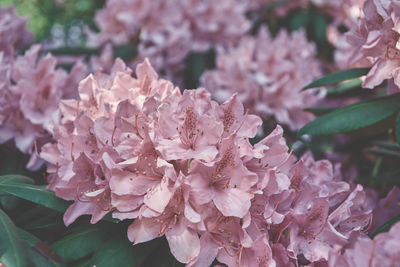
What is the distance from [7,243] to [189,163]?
0.31 metres

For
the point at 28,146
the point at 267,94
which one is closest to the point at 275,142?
the point at 28,146

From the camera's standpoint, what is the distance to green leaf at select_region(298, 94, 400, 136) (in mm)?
986

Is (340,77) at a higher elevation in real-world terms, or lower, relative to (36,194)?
higher

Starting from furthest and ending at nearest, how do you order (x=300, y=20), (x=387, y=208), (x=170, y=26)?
1. (x=300, y=20)
2. (x=170, y=26)
3. (x=387, y=208)

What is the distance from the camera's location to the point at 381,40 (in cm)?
92

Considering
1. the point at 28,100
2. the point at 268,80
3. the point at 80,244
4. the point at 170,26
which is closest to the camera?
the point at 80,244

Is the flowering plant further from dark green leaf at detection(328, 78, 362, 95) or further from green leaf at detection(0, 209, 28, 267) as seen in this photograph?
dark green leaf at detection(328, 78, 362, 95)

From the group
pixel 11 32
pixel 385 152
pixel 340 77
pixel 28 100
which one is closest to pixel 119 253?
pixel 28 100

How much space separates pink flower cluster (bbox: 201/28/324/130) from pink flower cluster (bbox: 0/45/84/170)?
25.6 inches

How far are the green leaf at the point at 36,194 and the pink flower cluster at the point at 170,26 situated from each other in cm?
93

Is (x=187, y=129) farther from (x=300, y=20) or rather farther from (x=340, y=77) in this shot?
(x=300, y=20)

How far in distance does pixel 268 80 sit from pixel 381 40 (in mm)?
672

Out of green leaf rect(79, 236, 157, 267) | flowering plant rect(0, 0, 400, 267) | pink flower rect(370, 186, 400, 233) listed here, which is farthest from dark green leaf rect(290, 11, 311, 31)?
green leaf rect(79, 236, 157, 267)

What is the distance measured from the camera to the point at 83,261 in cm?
84
